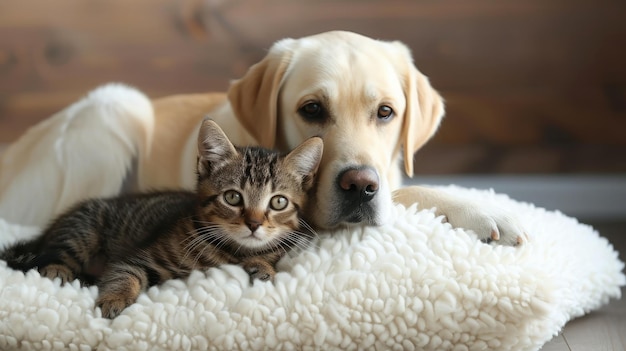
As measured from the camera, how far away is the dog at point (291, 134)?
2.01m

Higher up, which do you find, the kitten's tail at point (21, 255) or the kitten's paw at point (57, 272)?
the kitten's paw at point (57, 272)

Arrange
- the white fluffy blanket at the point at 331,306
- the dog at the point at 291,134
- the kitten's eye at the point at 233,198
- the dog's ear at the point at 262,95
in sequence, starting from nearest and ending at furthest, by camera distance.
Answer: the white fluffy blanket at the point at 331,306 < the kitten's eye at the point at 233,198 < the dog at the point at 291,134 < the dog's ear at the point at 262,95

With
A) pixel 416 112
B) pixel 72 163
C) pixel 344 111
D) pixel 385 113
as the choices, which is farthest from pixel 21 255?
pixel 416 112

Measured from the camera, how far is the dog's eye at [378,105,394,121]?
2.16 m

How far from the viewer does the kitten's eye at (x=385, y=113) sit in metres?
2.16

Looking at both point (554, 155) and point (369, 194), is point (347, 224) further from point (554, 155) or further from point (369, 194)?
point (554, 155)

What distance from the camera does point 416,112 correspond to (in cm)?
231

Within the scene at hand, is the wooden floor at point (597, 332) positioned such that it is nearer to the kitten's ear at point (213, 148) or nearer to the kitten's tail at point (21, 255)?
the kitten's ear at point (213, 148)

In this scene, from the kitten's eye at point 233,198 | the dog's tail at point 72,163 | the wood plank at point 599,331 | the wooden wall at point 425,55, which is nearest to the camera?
the kitten's eye at point 233,198

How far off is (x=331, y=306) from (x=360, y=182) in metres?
0.30

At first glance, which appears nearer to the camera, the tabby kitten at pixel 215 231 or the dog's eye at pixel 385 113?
the tabby kitten at pixel 215 231

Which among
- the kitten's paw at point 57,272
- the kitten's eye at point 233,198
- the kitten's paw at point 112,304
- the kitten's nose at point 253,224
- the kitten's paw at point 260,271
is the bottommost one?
the kitten's paw at point 57,272

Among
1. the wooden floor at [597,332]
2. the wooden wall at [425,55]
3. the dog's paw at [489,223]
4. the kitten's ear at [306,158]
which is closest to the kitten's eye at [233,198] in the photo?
the kitten's ear at [306,158]

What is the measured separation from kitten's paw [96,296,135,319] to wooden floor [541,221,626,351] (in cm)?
103
